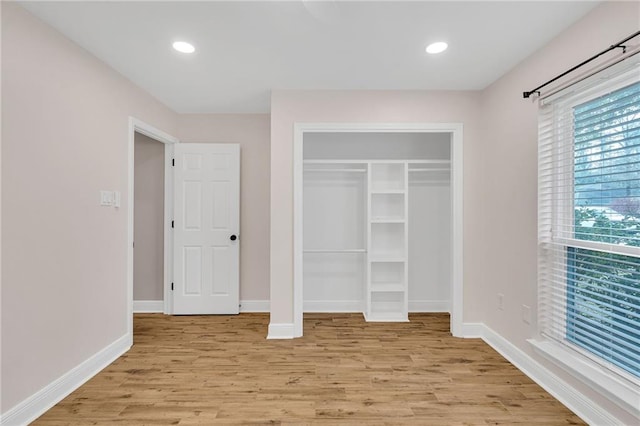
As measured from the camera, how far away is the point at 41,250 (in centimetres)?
209

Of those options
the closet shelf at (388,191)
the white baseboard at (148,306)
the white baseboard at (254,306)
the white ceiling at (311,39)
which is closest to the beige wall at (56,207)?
→ the white ceiling at (311,39)

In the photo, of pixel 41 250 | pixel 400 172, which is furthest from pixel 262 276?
pixel 41 250

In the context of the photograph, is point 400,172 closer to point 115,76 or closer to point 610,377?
point 610,377

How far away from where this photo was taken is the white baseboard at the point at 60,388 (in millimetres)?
1920

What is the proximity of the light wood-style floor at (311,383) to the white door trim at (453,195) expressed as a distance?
0.30 metres

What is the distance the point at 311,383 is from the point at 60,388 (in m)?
1.67

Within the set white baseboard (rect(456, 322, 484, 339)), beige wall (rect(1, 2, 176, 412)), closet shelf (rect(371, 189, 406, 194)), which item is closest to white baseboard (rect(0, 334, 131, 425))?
beige wall (rect(1, 2, 176, 412))

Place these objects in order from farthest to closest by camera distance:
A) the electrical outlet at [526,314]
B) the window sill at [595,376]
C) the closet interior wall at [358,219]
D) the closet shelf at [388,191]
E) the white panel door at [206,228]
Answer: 1. the closet interior wall at [358,219]
2. the white panel door at [206,228]
3. the closet shelf at [388,191]
4. the electrical outlet at [526,314]
5. the window sill at [595,376]

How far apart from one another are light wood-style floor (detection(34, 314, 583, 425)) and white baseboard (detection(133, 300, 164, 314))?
692mm

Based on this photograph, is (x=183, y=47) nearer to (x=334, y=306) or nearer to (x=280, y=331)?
(x=280, y=331)

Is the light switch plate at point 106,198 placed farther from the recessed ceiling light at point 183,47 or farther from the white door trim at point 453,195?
the white door trim at point 453,195

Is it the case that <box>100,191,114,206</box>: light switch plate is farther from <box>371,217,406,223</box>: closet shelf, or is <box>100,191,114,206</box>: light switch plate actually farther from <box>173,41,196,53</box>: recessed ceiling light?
<box>371,217,406,223</box>: closet shelf

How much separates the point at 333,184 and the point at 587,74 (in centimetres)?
260

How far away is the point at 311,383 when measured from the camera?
94.7 inches
